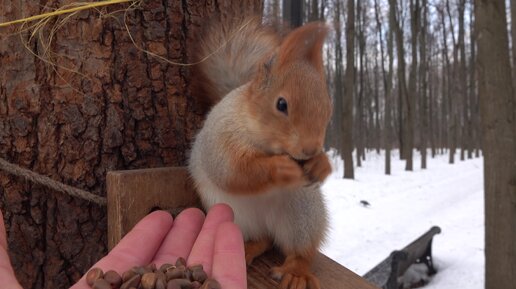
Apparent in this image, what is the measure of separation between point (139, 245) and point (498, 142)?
2.47m

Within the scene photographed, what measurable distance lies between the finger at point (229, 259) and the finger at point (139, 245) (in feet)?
0.42

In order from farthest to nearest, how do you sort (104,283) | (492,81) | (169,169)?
1. (492,81)
2. (169,169)
3. (104,283)

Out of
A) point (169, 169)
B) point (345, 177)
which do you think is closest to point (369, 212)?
point (345, 177)

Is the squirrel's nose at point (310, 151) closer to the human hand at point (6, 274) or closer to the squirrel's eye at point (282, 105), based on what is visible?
the squirrel's eye at point (282, 105)

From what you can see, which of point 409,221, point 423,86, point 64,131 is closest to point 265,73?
point 64,131

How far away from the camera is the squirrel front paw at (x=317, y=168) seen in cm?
99

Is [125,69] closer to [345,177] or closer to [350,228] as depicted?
[350,228]

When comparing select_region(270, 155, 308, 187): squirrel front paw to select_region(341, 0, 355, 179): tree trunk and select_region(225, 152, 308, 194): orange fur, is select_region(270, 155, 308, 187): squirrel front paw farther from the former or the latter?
select_region(341, 0, 355, 179): tree trunk

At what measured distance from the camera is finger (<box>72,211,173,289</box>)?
919mm

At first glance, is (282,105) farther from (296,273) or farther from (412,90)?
(412,90)

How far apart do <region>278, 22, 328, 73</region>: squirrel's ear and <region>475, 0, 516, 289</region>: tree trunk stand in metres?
2.15

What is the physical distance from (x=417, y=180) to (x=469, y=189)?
3.66 feet

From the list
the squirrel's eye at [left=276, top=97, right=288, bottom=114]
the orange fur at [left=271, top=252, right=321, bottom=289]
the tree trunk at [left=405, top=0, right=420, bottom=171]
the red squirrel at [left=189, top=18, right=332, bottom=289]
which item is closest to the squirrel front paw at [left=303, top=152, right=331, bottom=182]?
the red squirrel at [left=189, top=18, right=332, bottom=289]

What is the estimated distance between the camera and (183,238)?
3.36ft
